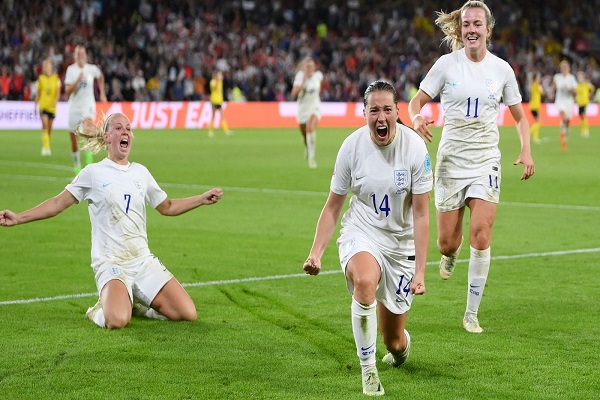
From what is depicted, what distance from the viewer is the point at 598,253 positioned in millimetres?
11625

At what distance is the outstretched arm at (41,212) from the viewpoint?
285 inches

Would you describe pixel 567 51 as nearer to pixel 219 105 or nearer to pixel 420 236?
pixel 219 105

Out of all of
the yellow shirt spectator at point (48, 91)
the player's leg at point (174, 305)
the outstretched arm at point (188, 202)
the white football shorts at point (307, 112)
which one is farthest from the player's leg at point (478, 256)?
the yellow shirt spectator at point (48, 91)

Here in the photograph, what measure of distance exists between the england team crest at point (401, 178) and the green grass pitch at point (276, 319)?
1.18 m

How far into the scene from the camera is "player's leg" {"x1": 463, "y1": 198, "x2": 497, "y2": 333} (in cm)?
788

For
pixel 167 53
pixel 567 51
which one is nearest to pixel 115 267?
pixel 167 53

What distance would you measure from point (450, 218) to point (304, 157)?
17.7m

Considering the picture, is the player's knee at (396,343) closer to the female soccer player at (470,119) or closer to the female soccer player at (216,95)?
the female soccer player at (470,119)

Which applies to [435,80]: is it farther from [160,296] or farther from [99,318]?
[99,318]

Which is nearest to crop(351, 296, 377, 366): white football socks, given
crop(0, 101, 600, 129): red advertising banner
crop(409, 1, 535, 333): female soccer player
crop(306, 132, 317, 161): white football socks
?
crop(409, 1, 535, 333): female soccer player

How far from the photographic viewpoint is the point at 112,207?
27.2 ft

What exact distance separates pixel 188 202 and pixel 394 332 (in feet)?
7.50

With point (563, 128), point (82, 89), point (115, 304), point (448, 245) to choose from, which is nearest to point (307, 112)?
point (82, 89)

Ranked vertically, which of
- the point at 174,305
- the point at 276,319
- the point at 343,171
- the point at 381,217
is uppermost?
the point at 343,171
